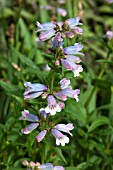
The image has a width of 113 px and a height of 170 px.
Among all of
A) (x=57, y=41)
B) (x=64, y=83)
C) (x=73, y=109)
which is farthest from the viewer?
(x=73, y=109)

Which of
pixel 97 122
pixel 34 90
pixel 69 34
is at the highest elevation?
pixel 69 34

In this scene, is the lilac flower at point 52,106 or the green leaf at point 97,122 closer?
the lilac flower at point 52,106

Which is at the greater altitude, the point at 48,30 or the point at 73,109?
the point at 48,30

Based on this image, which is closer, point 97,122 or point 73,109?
point 73,109

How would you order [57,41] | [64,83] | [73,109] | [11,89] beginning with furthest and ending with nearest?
[11,89], [73,109], [64,83], [57,41]

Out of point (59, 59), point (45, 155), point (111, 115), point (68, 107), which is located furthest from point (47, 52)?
point (111, 115)

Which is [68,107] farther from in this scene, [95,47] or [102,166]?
[95,47]

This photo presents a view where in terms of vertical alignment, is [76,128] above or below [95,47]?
below

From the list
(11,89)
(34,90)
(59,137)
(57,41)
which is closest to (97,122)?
(11,89)

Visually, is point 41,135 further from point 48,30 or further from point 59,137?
point 48,30

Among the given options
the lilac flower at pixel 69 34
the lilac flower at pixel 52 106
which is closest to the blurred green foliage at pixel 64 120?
the lilac flower at pixel 52 106

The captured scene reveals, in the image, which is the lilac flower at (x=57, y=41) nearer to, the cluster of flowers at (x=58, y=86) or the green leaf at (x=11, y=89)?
the cluster of flowers at (x=58, y=86)
